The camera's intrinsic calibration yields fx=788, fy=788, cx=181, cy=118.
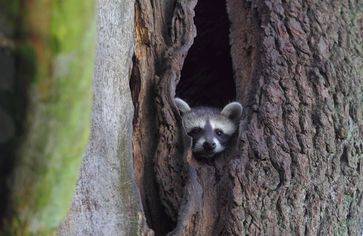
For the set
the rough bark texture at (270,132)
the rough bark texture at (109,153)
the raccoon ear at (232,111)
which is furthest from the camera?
the raccoon ear at (232,111)

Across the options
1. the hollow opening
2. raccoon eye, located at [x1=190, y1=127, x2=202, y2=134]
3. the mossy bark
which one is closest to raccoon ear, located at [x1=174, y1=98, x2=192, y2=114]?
raccoon eye, located at [x1=190, y1=127, x2=202, y2=134]

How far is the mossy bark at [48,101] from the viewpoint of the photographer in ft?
5.83

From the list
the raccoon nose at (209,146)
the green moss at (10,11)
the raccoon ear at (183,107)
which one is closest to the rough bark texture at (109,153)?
the raccoon nose at (209,146)

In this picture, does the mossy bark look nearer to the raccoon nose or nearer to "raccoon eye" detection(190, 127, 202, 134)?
the raccoon nose

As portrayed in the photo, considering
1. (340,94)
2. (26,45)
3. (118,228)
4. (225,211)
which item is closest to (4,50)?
(26,45)

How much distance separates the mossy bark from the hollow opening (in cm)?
531

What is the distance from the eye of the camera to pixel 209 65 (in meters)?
7.56

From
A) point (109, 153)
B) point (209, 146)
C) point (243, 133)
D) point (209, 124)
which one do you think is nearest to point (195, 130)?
point (209, 124)

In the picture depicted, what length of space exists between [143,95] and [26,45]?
3.16 meters

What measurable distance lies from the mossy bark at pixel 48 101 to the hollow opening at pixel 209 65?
5.31 metres

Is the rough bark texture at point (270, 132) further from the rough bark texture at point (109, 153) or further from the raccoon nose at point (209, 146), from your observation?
the raccoon nose at point (209, 146)

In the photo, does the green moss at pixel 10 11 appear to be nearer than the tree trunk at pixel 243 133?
Yes

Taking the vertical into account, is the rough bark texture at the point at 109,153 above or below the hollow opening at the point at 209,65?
below

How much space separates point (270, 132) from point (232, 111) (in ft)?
4.96
